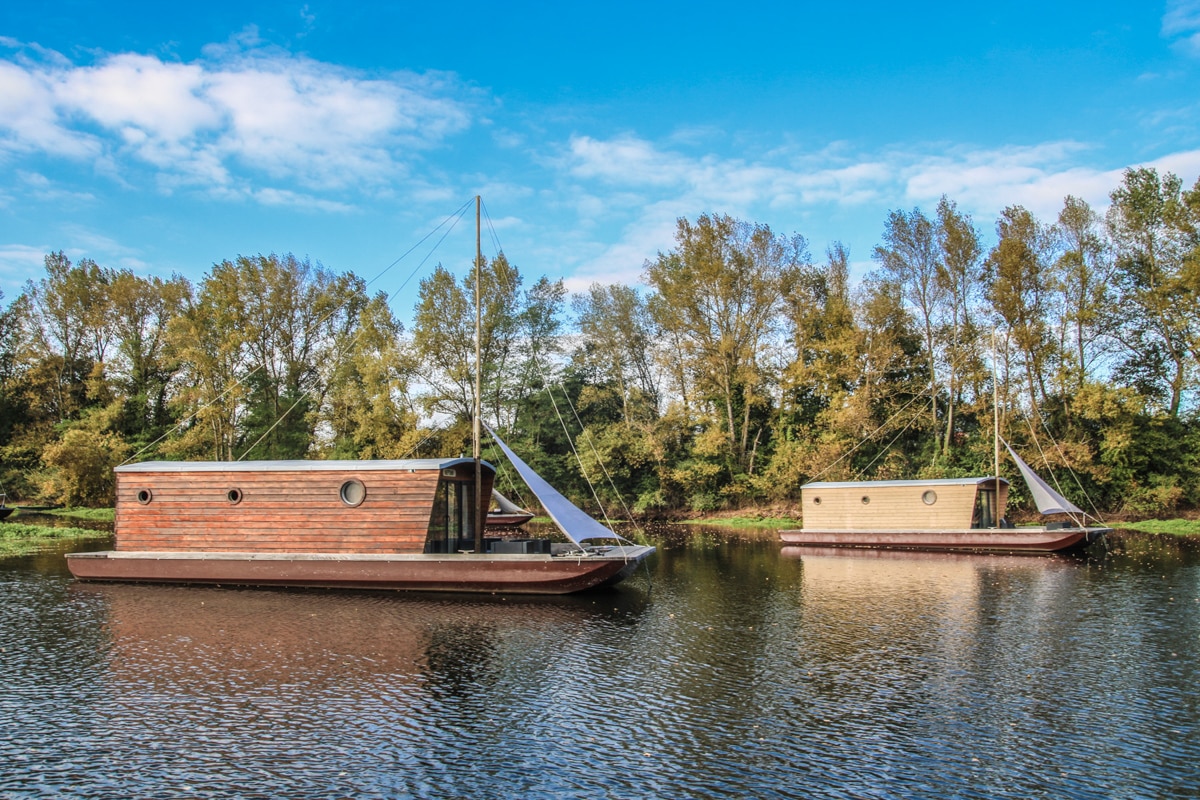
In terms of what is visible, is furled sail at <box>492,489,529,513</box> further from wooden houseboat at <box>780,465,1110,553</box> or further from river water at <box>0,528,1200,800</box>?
river water at <box>0,528,1200,800</box>

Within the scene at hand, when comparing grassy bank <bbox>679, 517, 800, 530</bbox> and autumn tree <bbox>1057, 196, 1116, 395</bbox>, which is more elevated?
autumn tree <bbox>1057, 196, 1116, 395</bbox>

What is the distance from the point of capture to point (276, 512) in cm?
2017

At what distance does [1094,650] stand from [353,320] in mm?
48899

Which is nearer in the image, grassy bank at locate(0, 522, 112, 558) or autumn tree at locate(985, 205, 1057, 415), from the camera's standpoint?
grassy bank at locate(0, 522, 112, 558)

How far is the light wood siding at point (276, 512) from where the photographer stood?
19453mm

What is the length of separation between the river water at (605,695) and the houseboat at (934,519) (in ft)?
29.4

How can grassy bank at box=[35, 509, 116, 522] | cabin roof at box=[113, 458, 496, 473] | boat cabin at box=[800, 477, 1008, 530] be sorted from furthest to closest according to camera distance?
grassy bank at box=[35, 509, 116, 522] < boat cabin at box=[800, 477, 1008, 530] < cabin roof at box=[113, 458, 496, 473]

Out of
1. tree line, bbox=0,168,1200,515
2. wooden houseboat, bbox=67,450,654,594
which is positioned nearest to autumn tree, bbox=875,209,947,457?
tree line, bbox=0,168,1200,515

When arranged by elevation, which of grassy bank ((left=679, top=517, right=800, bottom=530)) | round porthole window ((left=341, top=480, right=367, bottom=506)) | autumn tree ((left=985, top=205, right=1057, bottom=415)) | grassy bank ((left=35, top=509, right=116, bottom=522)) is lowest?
grassy bank ((left=679, top=517, right=800, bottom=530))

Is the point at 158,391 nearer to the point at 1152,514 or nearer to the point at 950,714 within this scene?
the point at 950,714

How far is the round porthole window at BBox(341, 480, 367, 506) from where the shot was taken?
1964cm

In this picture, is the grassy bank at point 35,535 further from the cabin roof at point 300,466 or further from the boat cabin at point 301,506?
the cabin roof at point 300,466

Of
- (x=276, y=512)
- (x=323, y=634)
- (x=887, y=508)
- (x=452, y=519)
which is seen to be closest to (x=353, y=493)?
(x=276, y=512)

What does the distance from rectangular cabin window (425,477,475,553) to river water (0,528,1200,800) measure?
71.4 inches
